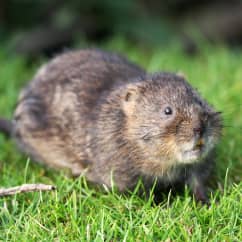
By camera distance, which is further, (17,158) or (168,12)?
(168,12)

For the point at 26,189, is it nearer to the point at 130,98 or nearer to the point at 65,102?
the point at 130,98

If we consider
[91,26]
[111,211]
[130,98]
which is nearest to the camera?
[111,211]

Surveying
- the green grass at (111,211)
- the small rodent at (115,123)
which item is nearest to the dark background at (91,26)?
the small rodent at (115,123)

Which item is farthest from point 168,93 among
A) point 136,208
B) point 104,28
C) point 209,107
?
point 104,28

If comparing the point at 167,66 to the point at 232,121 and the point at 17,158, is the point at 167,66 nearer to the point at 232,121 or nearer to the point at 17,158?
the point at 232,121

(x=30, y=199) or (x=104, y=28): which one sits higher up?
(x=104, y=28)

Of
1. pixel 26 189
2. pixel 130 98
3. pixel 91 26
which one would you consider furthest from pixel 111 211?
pixel 91 26
